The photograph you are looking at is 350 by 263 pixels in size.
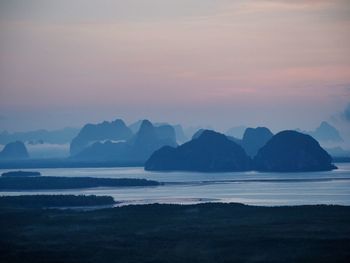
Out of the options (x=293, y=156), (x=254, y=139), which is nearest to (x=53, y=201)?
(x=293, y=156)

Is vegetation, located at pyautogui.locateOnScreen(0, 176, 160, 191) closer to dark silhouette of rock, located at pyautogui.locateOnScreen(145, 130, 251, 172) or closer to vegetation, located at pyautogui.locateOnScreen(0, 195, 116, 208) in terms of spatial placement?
vegetation, located at pyautogui.locateOnScreen(0, 195, 116, 208)

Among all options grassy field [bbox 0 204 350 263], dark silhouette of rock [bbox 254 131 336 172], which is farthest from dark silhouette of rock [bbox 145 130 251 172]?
grassy field [bbox 0 204 350 263]

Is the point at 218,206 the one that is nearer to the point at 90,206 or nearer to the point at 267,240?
the point at 90,206

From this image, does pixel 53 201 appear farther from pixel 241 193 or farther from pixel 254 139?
pixel 254 139

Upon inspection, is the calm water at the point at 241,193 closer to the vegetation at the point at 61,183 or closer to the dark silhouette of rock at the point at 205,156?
the vegetation at the point at 61,183

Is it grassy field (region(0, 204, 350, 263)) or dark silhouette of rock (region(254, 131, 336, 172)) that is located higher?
dark silhouette of rock (region(254, 131, 336, 172))
